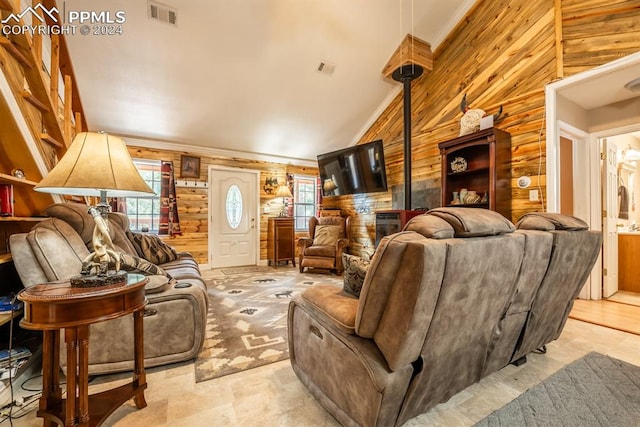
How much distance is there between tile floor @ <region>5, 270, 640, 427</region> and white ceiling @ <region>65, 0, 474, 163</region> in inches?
132

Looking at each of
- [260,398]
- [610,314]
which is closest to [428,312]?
[260,398]

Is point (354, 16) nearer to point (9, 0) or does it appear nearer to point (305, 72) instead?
point (305, 72)

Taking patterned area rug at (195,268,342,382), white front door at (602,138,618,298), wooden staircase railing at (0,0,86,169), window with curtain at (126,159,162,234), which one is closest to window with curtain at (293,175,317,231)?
patterned area rug at (195,268,342,382)

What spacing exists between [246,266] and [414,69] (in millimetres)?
4468

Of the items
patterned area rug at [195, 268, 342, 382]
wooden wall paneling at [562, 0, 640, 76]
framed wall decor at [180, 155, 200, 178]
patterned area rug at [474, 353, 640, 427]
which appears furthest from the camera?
framed wall decor at [180, 155, 200, 178]

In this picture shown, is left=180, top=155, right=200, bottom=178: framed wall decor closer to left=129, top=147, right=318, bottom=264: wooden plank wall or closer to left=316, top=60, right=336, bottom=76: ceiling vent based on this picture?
left=129, top=147, right=318, bottom=264: wooden plank wall

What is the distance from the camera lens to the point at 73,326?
3.47 ft

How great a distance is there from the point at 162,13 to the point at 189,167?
2500mm

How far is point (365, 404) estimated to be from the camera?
1101mm

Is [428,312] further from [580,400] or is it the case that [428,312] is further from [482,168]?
[482,168]

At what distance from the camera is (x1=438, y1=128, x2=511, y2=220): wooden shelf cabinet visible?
9.77ft

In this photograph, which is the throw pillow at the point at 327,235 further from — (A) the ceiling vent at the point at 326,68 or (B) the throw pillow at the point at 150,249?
(A) the ceiling vent at the point at 326,68

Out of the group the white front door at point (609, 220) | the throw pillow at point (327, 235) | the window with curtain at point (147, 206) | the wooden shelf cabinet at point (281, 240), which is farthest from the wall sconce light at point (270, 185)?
the white front door at point (609, 220)

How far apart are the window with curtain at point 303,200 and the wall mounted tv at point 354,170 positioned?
59cm
